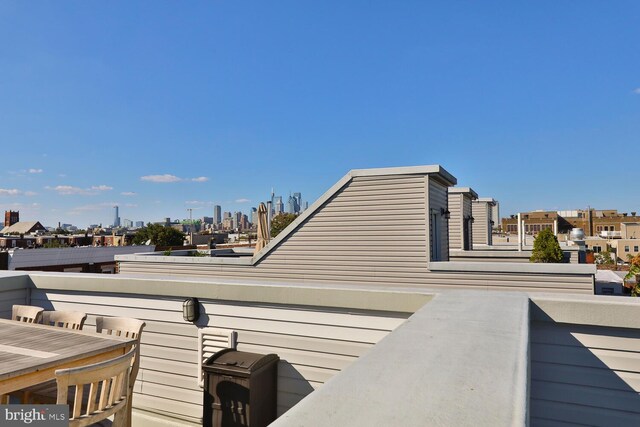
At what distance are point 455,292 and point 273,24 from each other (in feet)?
41.9

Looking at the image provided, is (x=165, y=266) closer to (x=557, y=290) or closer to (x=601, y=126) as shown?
(x=557, y=290)

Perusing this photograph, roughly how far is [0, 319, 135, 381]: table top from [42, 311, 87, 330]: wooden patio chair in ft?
1.23

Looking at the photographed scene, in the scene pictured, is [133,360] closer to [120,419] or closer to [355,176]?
[120,419]

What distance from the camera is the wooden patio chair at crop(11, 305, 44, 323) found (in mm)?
4012

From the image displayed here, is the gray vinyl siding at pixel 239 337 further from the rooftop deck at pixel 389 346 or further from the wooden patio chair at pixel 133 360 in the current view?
the wooden patio chair at pixel 133 360

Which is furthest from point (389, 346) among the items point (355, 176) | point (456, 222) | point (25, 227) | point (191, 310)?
point (25, 227)

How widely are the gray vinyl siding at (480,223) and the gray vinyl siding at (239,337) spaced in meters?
15.5

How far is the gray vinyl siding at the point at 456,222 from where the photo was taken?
13.1 m

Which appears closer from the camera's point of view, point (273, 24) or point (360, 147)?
point (273, 24)

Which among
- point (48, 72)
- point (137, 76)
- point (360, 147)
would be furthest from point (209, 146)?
point (48, 72)

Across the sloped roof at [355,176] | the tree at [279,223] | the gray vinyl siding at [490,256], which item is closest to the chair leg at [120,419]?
the sloped roof at [355,176]

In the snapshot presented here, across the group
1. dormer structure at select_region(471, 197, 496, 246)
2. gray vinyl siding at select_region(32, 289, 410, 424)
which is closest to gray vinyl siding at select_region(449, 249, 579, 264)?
dormer structure at select_region(471, 197, 496, 246)

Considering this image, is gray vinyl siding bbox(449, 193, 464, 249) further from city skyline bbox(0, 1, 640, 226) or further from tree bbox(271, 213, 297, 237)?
tree bbox(271, 213, 297, 237)

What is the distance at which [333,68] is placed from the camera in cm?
1878
